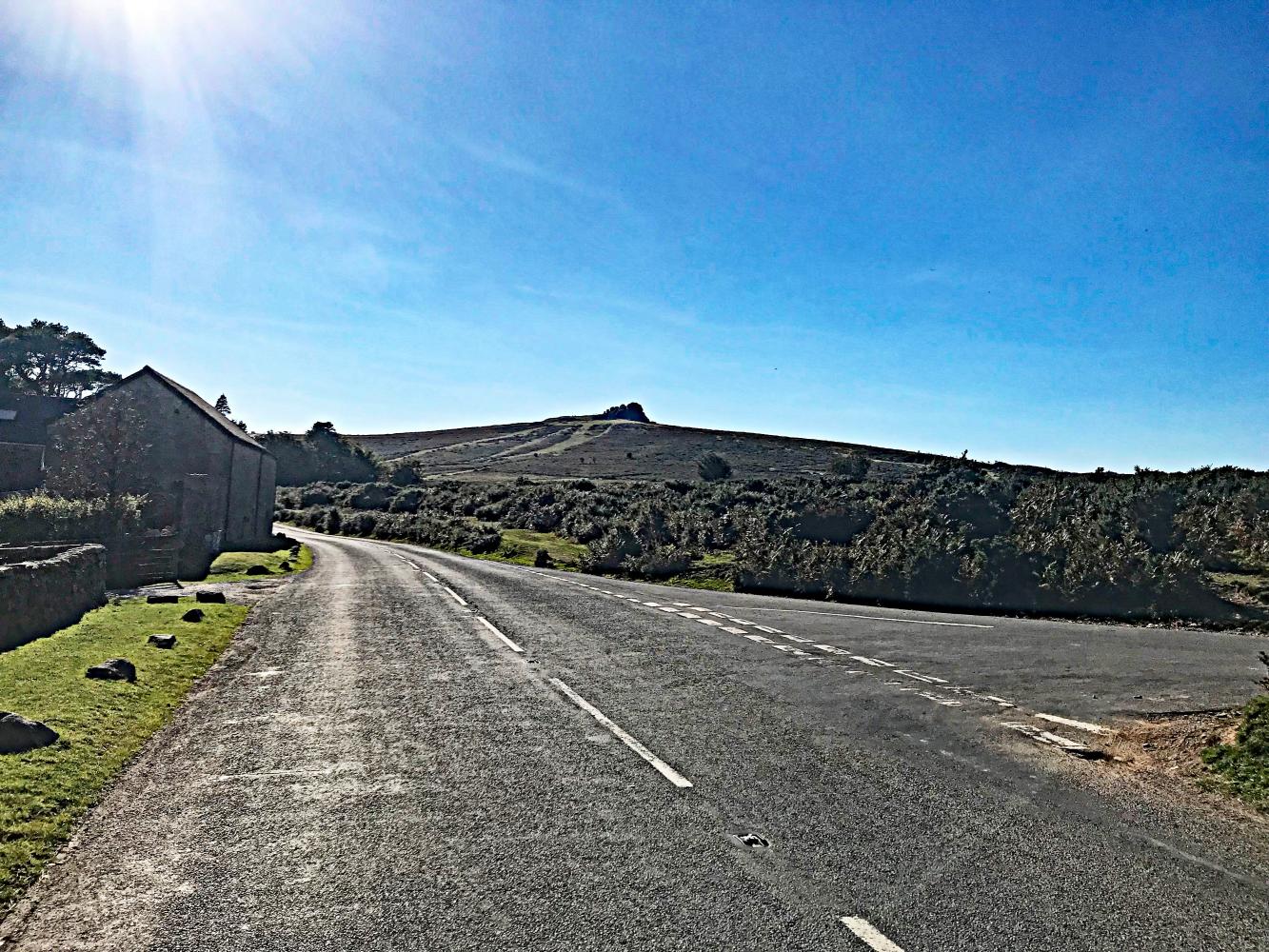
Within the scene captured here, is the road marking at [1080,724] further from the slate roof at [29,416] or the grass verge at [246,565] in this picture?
the slate roof at [29,416]

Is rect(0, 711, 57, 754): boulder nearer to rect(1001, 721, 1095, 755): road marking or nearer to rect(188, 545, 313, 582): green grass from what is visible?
rect(1001, 721, 1095, 755): road marking

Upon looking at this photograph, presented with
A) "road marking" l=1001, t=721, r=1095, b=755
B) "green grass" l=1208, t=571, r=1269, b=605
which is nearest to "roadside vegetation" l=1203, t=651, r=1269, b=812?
"road marking" l=1001, t=721, r=1095, b=755

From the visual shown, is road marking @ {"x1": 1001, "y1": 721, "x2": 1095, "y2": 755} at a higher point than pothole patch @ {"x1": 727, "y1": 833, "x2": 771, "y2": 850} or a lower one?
higher

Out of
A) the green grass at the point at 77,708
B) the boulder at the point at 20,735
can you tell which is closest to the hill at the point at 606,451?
the green grass at the point at 77,708

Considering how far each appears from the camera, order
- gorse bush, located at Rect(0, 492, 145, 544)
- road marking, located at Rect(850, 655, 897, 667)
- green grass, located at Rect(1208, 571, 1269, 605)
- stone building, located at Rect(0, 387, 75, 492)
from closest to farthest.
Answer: road marking, located at Rect(850, 655, 897, 667) → gorse bush, located at Rect(0, 492, 145, 544) → green grass, located at Rect(1208, 571, 1269, 605) → stone building, located at Rect(0, 387, 75, 492)

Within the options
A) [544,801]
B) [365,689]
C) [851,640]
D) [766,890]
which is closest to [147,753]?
[365,689]

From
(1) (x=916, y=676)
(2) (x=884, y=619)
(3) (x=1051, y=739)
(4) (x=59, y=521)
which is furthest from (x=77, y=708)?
(2) (x=884, y=619)

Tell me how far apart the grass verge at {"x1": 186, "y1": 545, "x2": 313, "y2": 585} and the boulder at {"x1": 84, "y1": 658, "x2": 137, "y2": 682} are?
1620 centimetres

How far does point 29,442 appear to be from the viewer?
47688 mm

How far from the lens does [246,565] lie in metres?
33.7

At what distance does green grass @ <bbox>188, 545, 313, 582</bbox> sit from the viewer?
96.2 feet

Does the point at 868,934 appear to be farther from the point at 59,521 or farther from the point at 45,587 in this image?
the point at 59,521

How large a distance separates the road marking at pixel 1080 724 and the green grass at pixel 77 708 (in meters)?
9.63

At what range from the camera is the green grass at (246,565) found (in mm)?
29312
